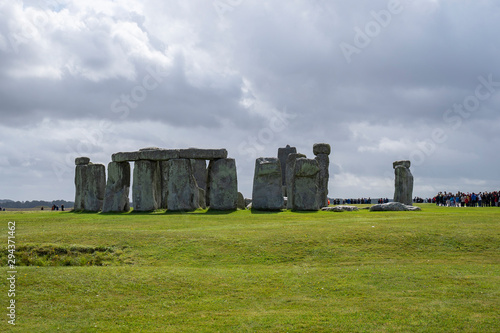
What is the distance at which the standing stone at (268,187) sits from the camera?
31141 mm

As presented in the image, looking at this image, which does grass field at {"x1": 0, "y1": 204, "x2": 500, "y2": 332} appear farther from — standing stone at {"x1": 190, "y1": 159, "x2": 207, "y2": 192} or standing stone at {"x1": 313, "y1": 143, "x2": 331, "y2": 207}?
standing stone at {"x1": 190, "y1": 159, "x2": 207, "y2": 192}

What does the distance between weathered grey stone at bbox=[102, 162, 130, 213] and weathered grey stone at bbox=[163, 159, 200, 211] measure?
3.57 metres

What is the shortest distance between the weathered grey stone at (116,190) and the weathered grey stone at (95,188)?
1779 millimetres

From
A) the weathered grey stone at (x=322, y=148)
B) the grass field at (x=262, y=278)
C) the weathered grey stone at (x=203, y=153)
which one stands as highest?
the weathered grey stone at (x=322, y=148)

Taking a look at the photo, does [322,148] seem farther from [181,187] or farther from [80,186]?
[80,186]

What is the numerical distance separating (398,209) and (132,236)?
697 inches

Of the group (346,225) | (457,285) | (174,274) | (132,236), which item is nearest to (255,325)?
(174,274)

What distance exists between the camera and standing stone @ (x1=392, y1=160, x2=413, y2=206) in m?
38.8

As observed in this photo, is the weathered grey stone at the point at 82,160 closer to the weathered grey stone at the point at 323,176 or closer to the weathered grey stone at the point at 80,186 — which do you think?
the weathered grey stone at the point at 80,186

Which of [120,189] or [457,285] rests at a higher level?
[120,189]

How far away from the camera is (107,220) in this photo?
85.6ft

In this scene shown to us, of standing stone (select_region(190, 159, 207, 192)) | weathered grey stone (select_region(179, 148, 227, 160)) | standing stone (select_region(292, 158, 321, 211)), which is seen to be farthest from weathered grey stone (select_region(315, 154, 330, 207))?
weathered grey stone (select_region(179, 148, 227, 160))

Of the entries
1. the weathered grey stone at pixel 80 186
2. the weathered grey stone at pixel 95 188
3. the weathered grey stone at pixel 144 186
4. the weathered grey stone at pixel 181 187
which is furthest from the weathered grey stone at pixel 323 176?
the weathered grey stone at pixel 80 186

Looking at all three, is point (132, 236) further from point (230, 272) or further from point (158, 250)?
point (230, 272)
